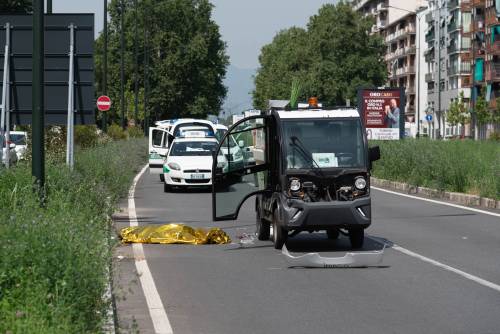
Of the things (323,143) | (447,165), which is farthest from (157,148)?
(323,143)

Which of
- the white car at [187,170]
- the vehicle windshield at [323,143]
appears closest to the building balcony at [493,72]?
the white car at [187,170]

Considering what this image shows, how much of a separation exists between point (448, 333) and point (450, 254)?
690cm

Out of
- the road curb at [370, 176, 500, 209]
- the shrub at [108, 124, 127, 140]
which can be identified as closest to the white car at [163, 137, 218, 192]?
the road curb at [370, 176, 500, 209]

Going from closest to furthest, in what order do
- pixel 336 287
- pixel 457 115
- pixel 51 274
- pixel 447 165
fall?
pixel 51 274 → pixel 336 287 → pixel 447 165 → pixel 457 115

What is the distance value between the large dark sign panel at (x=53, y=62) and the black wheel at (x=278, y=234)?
7859 mm

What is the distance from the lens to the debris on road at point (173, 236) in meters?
18.6

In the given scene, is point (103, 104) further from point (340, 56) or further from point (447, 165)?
point (340, 56)

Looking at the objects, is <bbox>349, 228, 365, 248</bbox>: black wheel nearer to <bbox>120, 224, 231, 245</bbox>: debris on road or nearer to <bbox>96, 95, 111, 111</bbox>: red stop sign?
<bbox>120, 224, 231, 245</bbox>: debris on road

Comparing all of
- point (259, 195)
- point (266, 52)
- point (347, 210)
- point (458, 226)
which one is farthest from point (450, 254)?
point (266, 52)

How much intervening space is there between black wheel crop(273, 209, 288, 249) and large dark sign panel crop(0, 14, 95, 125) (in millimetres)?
7859

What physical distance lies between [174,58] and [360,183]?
10526 cm

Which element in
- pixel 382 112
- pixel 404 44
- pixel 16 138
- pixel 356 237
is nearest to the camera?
pixel 356 237

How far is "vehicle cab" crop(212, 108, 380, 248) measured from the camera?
Answer: 663 inches

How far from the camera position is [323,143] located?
56.6ft
